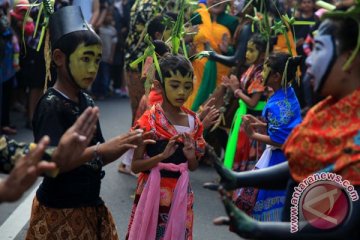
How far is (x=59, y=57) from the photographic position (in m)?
4.11

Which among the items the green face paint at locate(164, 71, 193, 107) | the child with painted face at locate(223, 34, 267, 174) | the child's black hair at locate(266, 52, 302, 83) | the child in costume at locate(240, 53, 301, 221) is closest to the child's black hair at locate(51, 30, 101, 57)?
the green face paint at locate(164, 71, 193, 107)

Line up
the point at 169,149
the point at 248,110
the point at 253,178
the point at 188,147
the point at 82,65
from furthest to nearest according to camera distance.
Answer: the point at 248,110 < the point at 188,147 < the point at 169,149 < the point at 82,65 < the point at 253,178

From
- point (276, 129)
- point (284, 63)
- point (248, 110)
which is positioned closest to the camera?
point (276, 129)

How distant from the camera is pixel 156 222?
4652 mm

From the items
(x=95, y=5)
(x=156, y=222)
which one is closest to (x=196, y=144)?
(x=156, y=222)

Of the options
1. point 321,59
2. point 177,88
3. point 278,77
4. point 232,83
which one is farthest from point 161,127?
point 232,83

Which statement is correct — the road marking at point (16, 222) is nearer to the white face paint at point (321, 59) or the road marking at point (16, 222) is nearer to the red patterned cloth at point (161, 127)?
the red patterned cloth at point (161, 127)

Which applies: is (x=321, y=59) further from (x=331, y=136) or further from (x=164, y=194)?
(x=164, y=194)

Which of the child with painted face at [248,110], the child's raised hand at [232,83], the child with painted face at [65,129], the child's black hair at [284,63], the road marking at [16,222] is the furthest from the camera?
the child's raised hand at [232,83]

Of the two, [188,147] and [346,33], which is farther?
[188,147]

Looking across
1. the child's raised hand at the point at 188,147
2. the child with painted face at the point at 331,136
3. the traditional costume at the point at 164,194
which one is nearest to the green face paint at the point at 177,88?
the traditional costume at the point at 164,194

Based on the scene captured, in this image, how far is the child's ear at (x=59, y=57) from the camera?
409 cm

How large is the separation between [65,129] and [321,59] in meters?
1.39

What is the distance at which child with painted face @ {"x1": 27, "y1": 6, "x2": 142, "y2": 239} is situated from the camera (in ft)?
12.9
